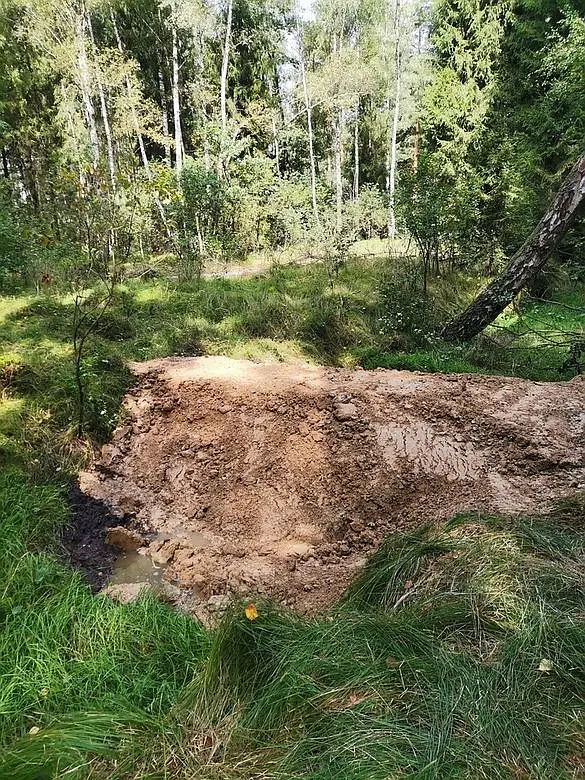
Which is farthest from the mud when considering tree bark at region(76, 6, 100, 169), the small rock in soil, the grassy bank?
tree bark at region(76, 6, 100, 169)

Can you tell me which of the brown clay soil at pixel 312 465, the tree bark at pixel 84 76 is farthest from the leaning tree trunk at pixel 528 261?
the tree bark at pixel 84 76

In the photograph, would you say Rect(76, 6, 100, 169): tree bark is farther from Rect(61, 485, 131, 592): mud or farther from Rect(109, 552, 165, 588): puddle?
Rect(109, 552, 165, 588): puddle

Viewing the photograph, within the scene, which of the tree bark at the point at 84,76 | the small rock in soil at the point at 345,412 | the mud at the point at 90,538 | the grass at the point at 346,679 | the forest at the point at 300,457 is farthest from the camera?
the tree bark at the point at 84,76

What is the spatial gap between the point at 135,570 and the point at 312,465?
6.20 feet

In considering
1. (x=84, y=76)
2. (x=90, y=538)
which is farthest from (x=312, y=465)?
(x=84, y=76)

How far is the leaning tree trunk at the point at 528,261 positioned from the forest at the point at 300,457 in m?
0.03

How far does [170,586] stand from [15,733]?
1885 millimetres

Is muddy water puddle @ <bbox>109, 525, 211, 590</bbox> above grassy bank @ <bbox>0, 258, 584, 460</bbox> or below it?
below

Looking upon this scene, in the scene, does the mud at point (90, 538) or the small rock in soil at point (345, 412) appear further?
the small rock in soil at point (345, 412)

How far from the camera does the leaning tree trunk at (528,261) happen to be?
5.79 m

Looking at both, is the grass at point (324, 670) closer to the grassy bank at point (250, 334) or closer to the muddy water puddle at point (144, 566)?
the muddy water puddle at point (144, 566)

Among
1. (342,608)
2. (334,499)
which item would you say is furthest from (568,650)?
(334,499)

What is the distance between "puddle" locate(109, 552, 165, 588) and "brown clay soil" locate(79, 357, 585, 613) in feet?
0.27

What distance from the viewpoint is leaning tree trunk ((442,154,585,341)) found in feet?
19.0
